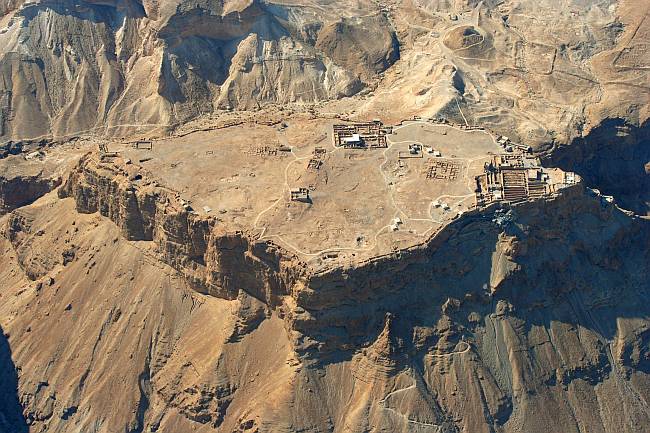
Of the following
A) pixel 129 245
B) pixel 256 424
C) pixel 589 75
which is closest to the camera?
pixel 256 424

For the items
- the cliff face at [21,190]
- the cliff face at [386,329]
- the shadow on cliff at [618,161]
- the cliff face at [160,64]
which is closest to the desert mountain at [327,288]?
the cliff face at [386,329]

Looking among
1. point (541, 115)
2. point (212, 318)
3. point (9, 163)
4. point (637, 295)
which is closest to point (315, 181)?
point (212, 318)

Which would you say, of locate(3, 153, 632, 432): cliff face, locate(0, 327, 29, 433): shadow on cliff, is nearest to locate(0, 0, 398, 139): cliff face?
locate(3, 153, 632, 432): cliff face

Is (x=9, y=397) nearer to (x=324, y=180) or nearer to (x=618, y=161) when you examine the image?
(x=324, y=180)

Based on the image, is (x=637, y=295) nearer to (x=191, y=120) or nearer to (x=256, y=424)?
(x=256, y=424)

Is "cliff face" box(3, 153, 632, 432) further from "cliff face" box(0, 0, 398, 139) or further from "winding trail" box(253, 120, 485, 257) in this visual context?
"cliff face" box(0, 0, 398, 139)

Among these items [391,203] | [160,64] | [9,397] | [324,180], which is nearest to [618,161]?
[391,203]
